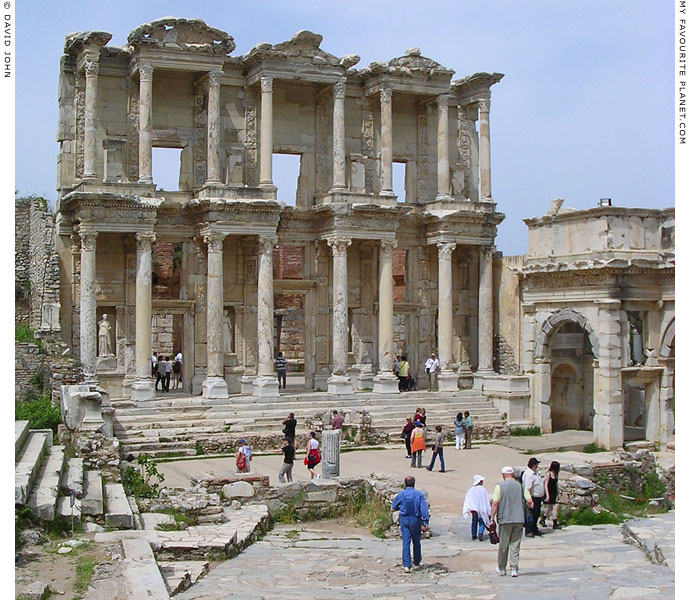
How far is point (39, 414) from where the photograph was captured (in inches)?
932

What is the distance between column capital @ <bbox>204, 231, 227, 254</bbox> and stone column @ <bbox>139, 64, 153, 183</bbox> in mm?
2254

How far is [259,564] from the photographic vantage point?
13898mm

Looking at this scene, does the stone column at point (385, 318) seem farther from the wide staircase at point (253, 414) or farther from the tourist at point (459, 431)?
the tourist at point (459, 431)

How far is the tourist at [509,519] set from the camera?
506 inches

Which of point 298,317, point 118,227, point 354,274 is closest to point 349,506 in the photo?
point 118,227

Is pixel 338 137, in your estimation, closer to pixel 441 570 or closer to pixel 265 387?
pixel 265 387

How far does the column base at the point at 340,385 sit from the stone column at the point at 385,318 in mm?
1024

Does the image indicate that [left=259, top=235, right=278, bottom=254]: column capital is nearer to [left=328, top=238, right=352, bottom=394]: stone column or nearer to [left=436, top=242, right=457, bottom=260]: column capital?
[left=328, top=238, right=352, bottom=394]: stone column

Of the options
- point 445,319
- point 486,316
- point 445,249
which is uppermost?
point 445,249

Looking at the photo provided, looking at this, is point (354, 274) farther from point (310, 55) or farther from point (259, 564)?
point (259, 564)

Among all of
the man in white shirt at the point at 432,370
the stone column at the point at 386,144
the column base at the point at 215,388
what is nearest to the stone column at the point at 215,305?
the column base at the point at 215,388

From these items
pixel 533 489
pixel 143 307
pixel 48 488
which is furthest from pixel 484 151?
pixel 48 488

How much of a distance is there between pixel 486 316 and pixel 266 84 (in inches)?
394

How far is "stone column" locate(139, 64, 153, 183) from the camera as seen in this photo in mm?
27438
